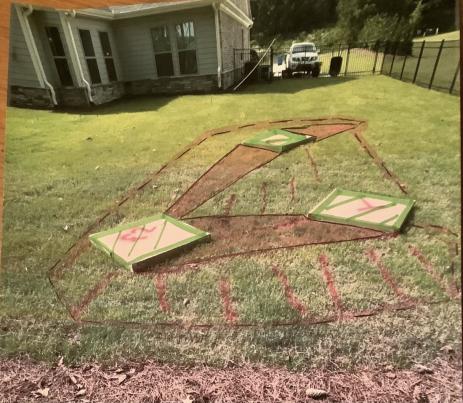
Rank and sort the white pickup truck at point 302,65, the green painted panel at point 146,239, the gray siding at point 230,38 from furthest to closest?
the white pickup truck at point 302,65
the gray siding at point 230,38
the green painted panel at point 146,239

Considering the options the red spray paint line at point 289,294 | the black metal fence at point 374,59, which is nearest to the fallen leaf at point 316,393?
the red spray paint line at point 289,294

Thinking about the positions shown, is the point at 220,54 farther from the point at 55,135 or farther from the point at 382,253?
the point at 382,253

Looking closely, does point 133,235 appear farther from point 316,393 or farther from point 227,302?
point 316,393

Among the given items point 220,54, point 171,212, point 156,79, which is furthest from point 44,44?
point 171,212

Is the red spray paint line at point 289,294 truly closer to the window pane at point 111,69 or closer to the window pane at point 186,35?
the window pane at point 186,35

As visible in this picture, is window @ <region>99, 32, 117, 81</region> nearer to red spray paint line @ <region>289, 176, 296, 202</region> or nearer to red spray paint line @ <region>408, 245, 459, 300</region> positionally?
red spray paint line @ <region>289, 176, 296, 202</region>

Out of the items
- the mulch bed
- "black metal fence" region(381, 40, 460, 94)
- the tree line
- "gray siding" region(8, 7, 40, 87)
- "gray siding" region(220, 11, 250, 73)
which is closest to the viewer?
the mulch bed

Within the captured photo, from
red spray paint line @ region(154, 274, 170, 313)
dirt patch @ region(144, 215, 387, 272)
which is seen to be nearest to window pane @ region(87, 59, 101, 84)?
dirt patch @ region(144, 215, 387, 272)
